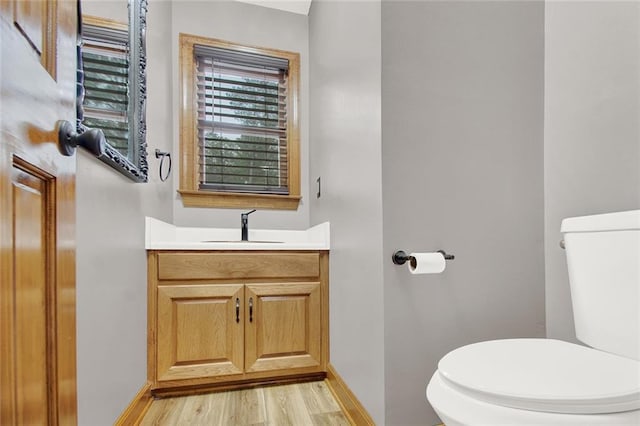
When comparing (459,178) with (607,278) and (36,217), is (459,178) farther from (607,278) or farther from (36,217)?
(36,217)

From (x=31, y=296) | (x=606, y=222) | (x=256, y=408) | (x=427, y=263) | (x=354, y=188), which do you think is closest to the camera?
(x=31, y=296)

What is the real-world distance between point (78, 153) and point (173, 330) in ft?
3.28

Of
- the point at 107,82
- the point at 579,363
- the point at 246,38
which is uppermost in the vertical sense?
the point at 246,38

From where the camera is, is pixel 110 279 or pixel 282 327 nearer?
pixel 110 279

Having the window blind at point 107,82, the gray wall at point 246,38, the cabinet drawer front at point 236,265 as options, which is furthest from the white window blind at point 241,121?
the window blind at point 107,82

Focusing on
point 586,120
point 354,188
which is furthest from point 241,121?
point 586,120

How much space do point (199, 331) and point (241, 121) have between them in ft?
4.73

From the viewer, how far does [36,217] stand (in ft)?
1.59

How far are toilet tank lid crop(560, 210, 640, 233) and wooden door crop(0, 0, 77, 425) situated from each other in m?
1.30

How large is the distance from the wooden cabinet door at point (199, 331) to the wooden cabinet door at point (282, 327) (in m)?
0.06

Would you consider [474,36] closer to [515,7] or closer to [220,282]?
[515,7]

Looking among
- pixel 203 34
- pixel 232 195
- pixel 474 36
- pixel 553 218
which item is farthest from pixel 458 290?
pixel 203 34

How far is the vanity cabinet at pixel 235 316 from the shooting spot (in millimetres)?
1605

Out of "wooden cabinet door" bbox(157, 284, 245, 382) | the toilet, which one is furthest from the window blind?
the toilet
